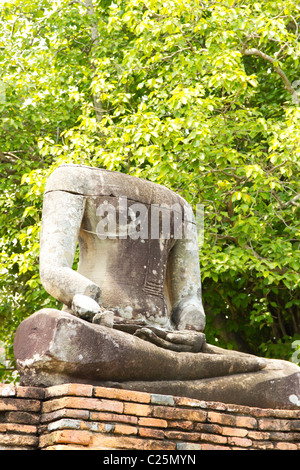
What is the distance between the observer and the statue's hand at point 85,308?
15.6 ft

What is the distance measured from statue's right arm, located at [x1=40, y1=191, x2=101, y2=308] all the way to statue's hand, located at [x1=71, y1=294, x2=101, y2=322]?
0.37 feet

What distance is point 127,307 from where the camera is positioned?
523 centimetres

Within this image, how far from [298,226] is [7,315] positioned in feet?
16.3

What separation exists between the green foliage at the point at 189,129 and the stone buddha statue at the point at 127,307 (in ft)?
10.2

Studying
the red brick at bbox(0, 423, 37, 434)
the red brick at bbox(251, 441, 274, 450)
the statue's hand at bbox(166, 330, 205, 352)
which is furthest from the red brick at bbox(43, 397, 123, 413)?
the red brick at bbox(251, 441, 274, 450)

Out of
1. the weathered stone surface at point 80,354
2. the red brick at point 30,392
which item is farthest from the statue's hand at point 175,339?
the red brick at point 30,392

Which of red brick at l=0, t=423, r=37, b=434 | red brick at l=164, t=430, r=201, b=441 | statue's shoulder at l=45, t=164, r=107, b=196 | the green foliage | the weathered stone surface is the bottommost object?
red brick at l=0, t=423, r=37, b=434

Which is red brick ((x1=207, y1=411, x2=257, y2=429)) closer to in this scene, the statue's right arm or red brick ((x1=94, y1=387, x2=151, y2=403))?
red brick ((x1=94, y1=387, x2=151, y2=403))

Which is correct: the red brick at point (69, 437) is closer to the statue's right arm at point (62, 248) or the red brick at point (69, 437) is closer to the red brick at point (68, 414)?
the red brick at point (68, 414)

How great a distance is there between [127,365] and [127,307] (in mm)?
666

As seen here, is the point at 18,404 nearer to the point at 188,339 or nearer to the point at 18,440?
the point at 18,440

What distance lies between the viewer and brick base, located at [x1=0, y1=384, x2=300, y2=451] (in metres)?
4.25

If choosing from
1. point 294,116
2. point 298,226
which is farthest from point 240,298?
point 294,116

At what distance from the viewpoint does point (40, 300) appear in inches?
426
